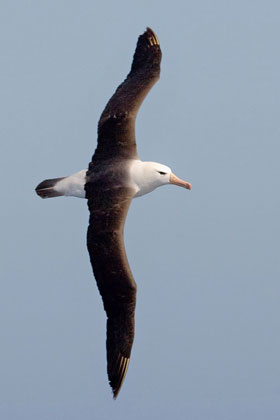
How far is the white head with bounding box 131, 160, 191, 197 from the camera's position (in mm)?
19234

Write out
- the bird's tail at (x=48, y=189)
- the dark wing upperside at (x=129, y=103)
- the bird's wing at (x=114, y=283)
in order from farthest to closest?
the bird's tail at (x=48, y=189), the dark wing upperside at (x=129, y=103), the bird's wing at (x=114, y=283)

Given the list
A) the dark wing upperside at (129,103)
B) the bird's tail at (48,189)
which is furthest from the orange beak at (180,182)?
the bird's tail at (48,189)

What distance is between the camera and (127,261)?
18.4 metres

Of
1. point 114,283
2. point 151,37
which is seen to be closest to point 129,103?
point 151,37

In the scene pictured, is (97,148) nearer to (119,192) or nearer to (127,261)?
(119,192)

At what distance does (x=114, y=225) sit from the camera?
18.6 m

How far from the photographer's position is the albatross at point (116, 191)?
18.4 metres

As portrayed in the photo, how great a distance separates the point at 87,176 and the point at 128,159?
33.9 inches

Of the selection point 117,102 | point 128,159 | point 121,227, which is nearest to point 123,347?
point 121,227

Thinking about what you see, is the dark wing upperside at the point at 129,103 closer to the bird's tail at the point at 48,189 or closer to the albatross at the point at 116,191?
the albatross at the point at 116,191

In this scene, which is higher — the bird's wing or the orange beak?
the orange beak

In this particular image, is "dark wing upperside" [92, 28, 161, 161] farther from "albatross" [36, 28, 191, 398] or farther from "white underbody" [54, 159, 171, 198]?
"white underbody" [54, 159, 171, 198]

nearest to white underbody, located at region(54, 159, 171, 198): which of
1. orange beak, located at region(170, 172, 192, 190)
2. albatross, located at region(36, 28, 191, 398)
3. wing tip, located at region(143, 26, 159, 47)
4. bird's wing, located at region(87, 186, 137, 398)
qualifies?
albatross, located at region(36, 28, 191, 398)

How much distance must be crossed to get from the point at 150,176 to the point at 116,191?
0.80 m
